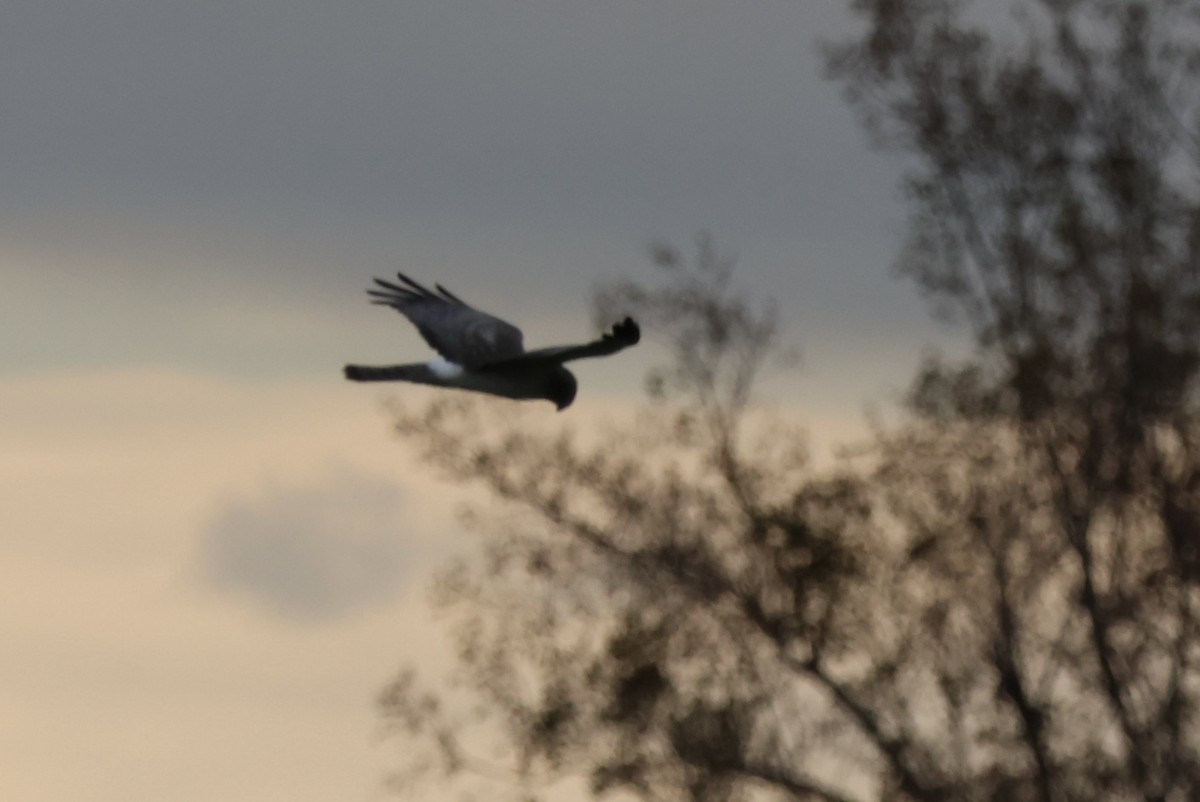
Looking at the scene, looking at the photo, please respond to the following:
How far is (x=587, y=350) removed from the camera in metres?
19.8

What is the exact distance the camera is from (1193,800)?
2797 centimetres

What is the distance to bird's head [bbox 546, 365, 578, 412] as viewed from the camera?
72.2 ft

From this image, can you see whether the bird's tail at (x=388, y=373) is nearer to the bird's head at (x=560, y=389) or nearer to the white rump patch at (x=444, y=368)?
the white rump patch at (x=444, y=368)

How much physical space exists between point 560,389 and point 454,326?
2.99 feet

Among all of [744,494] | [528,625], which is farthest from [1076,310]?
[528,625]

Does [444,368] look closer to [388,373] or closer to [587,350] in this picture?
[388,373]

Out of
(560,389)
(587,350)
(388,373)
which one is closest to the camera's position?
(587,350)

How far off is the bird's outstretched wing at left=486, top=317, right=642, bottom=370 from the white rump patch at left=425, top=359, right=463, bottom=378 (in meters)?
0.20

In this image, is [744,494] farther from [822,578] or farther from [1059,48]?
[1059,48]

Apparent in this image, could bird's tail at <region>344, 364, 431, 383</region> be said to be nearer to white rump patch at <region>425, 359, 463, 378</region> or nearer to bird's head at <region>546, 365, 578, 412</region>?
white rump patch at <region>425, 359, 463, 378</region>

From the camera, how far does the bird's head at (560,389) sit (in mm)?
22016

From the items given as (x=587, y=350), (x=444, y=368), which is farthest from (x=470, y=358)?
(x=587, y=350)

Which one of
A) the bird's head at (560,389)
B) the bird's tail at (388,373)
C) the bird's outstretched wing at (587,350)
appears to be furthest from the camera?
the bird's head at (560,389)

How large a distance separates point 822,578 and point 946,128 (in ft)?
13.8
